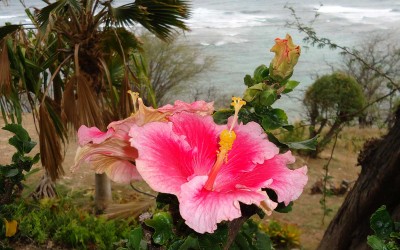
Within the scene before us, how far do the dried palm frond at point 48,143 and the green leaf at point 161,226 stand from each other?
269 centimetres

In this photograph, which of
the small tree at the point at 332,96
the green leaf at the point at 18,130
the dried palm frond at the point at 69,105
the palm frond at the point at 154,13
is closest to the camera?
the green leaf at the point at 18,130

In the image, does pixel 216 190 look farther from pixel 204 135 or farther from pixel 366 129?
pixel 366 129

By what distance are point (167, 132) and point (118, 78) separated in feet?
12.3

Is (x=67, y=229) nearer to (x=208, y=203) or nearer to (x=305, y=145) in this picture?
(x=305, y=145)

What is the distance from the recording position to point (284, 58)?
0.62 metres

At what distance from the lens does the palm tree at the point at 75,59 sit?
3.12 metres

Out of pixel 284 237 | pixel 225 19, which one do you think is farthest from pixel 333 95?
pixel 225 19

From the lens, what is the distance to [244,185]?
0.54m

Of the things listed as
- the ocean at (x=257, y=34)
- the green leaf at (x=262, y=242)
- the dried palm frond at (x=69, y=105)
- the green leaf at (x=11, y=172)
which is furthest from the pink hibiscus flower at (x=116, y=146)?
the ocean at (x=257, y=34)

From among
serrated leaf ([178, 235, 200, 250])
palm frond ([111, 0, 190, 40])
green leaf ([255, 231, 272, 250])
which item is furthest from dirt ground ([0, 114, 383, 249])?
serrated leaf ([178, 235, 200, 250])

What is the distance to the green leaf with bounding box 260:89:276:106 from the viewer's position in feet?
2.10

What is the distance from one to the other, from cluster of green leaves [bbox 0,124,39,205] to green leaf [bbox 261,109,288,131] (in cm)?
56

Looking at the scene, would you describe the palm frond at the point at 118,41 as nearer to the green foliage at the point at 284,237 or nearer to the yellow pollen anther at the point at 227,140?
the green foliage at the point at 284,237

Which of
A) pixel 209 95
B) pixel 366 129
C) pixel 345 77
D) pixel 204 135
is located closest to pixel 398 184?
pixel 204 135
